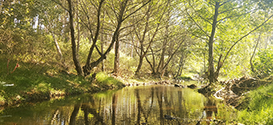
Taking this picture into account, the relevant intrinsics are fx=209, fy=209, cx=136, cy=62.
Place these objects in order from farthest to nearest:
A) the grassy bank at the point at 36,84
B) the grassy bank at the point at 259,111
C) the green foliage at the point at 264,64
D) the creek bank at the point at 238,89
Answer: the green foliage at the point at 264,64 → the creek bank at the point at 238,89 → the grassy bank at the point at 36,84 → the grassy bank at the point at 259,111

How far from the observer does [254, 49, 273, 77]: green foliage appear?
1087cm

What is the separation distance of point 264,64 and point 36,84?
12.0 m

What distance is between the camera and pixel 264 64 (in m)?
11.2

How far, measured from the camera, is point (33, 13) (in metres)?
12.5

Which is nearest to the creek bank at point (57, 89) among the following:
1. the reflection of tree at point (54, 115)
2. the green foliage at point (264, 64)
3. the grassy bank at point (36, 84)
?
the grassy bank at point (36, 84)

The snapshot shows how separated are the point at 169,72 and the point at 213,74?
2298 cm

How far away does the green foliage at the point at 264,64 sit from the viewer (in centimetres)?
1087

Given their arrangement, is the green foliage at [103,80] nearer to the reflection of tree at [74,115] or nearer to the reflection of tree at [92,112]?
the reflection of tree at [92,112]

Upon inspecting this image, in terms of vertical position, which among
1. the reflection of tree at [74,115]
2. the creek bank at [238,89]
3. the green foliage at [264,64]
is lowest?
the reflection of tree at [74,115]

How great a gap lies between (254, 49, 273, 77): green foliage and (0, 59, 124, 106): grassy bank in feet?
34.3

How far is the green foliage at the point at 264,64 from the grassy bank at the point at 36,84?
10452 mm

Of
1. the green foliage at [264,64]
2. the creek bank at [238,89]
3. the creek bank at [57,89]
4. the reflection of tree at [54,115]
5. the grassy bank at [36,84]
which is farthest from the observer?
the green foliage at [264,64]

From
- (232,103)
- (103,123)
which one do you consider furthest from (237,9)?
(103,123)

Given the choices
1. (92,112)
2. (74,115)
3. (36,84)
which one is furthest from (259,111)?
(36,84)
